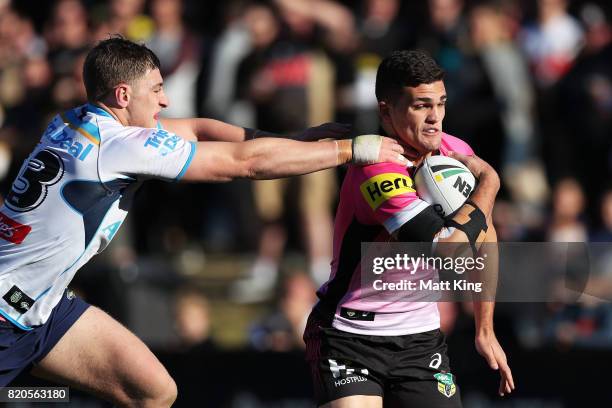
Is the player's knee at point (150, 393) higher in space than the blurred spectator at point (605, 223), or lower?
higher

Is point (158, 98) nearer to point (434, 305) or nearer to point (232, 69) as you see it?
point (434, 305)

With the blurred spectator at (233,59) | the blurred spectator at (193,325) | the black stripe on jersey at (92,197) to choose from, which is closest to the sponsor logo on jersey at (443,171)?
the black stripe on jersey at (92,197)

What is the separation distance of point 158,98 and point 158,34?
6184 mm

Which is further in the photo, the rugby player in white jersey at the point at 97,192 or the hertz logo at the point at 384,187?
the rugby player in white jersey at the point at 97,192

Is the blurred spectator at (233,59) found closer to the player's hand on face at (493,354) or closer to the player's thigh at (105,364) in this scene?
the player's thigh at (105,364)

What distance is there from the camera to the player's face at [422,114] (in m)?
6.37

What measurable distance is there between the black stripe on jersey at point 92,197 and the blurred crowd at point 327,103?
4.19m

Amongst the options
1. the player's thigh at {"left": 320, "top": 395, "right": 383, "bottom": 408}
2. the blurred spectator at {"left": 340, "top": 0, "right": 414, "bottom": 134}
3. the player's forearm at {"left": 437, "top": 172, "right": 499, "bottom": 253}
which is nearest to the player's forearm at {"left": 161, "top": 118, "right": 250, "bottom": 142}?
the player's forearm at {"left": 437, "top": 172, "right": 499, "bottom": 253}

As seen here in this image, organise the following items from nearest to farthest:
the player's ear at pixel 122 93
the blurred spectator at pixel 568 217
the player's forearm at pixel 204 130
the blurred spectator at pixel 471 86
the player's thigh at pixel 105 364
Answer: the player's ear at pixel 122 93 < the player's thigh at pixel 105 364 < the player's forearm at pixel 204 130 < the blurred spectator at pixel 568 217 < the blurred spectator at pixel 471 86

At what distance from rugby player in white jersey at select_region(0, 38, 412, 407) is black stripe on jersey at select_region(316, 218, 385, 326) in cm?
40

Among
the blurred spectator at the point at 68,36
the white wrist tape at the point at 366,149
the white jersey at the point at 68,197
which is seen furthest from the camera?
the blurred spectator at the point at 68,36

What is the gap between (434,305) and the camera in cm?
666

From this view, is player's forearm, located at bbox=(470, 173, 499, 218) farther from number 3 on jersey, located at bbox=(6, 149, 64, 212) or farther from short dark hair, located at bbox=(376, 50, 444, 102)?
number 3 on jersey, located at bbox=(6, 149, 64, 212)

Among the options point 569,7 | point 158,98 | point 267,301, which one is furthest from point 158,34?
point 158,98
